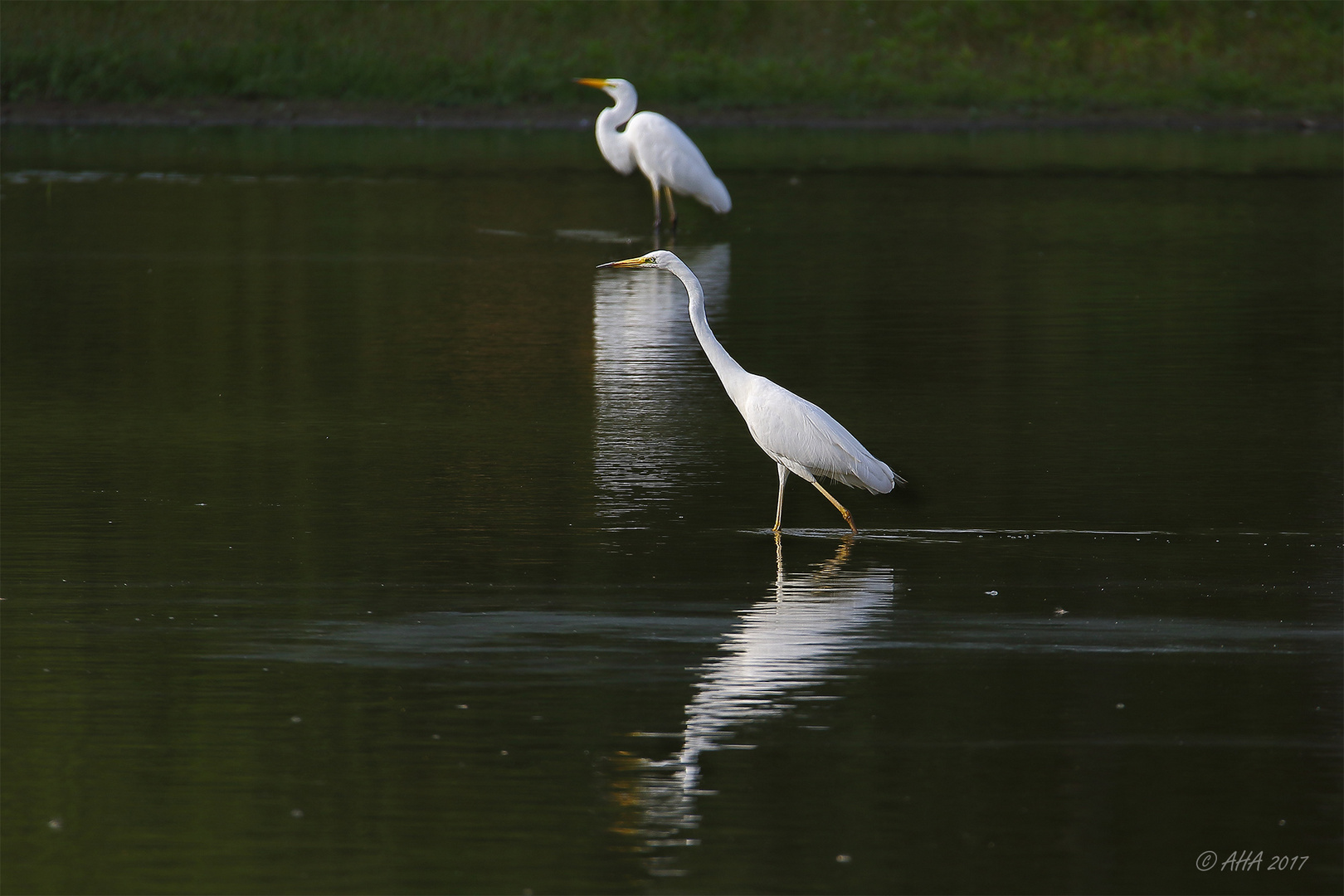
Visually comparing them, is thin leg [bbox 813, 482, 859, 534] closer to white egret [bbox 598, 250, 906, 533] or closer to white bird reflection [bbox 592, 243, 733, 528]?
white egret [bbox 598, 250, 906, 533]

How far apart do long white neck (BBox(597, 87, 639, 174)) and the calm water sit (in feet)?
17.4

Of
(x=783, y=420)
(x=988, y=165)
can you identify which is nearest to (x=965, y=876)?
(x=783, y=420)

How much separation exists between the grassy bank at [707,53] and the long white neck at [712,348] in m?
26.5

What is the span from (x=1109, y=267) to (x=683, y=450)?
8.05 metres

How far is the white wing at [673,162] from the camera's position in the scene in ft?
65.4

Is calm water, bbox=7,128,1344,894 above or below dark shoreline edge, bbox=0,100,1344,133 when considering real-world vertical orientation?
below

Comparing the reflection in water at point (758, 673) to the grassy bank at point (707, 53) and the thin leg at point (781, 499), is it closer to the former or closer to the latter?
the thin leg at point (781, 499)

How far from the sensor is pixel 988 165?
26.4 metres

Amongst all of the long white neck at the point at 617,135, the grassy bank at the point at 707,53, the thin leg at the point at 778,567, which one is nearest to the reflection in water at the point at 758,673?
the thin leg at the point at 778,567

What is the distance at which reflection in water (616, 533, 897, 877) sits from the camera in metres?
5.12

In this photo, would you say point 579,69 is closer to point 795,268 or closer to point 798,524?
point 795,268

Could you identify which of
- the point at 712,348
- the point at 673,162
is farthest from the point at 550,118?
the point at 712,348

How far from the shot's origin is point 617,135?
70.6 ft
